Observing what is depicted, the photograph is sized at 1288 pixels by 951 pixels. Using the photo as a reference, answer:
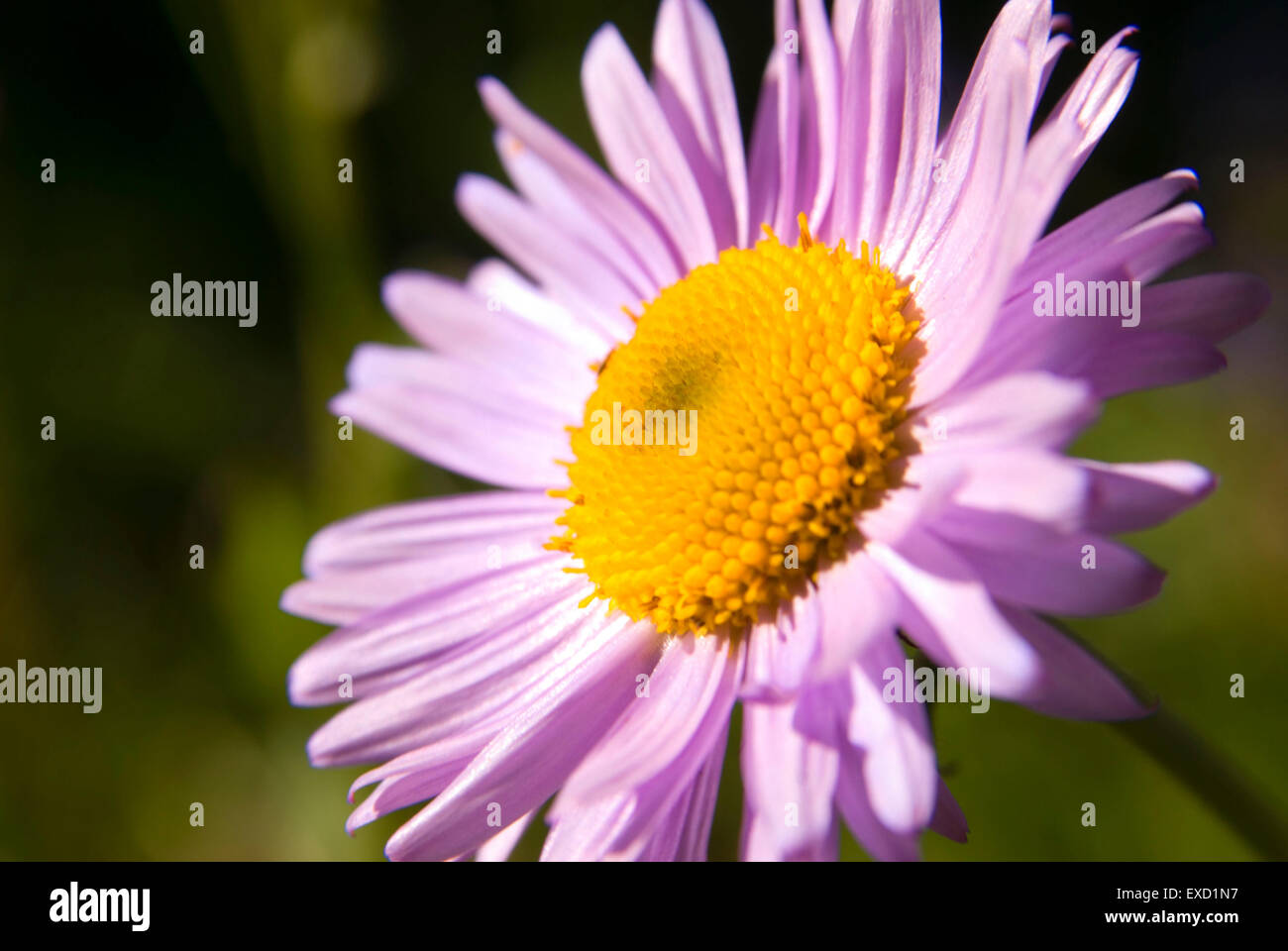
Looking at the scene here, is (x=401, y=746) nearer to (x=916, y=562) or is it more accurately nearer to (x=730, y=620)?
(x=730, y=620)

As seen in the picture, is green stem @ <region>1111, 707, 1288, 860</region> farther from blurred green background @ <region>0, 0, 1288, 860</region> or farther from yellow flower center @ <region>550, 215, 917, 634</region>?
blurred green background @ <region>0, 0, 1288, 860</region>

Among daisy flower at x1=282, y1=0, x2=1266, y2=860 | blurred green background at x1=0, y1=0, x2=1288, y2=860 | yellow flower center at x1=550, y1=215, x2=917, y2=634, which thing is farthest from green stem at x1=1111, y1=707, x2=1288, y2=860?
blurred green background at x1=0, y1=0, x2=1288, y2=860

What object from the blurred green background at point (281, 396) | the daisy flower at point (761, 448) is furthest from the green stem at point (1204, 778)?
the blurred green background at point (281, 396)

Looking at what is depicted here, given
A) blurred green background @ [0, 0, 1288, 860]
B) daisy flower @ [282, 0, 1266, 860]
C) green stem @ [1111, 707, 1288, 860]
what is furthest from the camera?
blurred green background @ [0, 0, 1288, 860]

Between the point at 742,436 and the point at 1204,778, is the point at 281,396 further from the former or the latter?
the point at 1204,778

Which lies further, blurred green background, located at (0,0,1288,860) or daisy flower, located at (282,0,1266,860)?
blurred green background, located at (0,0,1288,860)

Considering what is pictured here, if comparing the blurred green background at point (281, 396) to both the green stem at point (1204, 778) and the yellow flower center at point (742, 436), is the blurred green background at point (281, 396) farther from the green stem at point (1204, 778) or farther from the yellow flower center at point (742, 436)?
the yellow flower center at point (742, 436)

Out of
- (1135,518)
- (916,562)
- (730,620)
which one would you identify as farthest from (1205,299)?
(730,620)
